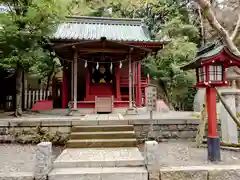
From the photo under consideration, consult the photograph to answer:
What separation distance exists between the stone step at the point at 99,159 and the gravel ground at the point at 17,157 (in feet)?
2.14

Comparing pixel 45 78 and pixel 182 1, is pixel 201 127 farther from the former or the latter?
pixel 182 1

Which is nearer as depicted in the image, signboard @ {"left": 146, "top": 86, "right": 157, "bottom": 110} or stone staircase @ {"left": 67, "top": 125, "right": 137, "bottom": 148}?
stone staircase @ {"left": 67, "top": 125, "right": 137, "bottom": 148}

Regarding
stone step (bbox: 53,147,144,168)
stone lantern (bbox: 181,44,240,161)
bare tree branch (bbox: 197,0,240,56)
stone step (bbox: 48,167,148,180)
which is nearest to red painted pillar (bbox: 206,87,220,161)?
stone lantern (bbox: 181,44,240,161)

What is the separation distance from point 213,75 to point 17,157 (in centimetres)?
522

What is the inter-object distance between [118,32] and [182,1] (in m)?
10.5

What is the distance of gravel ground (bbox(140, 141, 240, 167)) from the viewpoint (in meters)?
4.50

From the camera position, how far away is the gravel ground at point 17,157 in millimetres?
4301

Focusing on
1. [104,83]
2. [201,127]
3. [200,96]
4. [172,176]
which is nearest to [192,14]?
[200,96]

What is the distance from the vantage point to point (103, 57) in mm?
10125

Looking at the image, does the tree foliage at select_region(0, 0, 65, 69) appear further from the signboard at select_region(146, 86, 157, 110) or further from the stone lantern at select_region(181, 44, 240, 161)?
the stone lantern at select_region(181, 44, 240, 161)

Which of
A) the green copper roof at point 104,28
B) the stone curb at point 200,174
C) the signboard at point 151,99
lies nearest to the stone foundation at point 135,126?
the signboard at point 151,99

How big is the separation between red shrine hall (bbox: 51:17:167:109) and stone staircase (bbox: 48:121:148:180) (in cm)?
322

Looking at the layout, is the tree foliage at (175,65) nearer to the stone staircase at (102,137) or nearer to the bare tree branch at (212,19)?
the bare tree branch at (212,19)

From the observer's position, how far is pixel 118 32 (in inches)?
453
